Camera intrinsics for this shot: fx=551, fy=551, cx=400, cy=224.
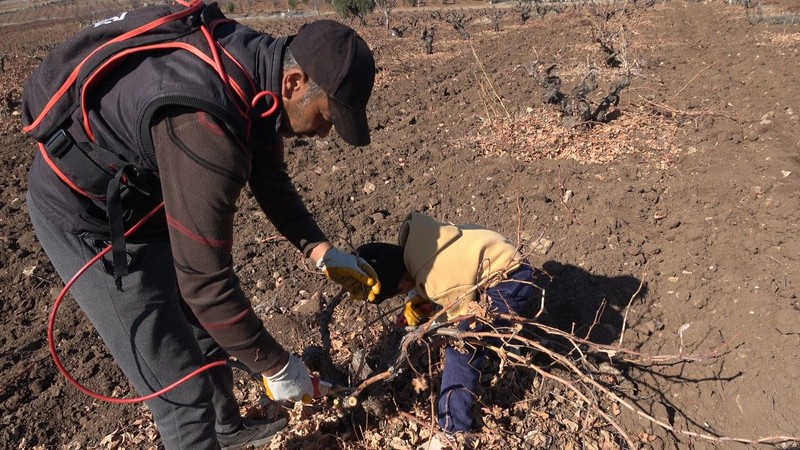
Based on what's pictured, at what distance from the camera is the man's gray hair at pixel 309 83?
4.72 ft

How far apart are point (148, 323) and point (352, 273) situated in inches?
29.8

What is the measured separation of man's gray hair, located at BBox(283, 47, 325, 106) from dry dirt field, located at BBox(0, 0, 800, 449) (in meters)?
0.79

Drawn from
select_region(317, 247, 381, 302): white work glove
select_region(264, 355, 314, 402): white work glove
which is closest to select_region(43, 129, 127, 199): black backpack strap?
select_region(264, 355, 314, 402): white work glove

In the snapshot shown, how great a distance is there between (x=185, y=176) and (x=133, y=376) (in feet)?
2.66

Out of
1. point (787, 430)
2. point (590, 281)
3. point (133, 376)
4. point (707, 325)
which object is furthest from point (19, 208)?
point (787, 430)

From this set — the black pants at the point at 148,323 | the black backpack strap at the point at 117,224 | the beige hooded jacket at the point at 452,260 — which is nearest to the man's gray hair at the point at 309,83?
the black backpack strap at the point at 117,224

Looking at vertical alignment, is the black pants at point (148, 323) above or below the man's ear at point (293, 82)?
below

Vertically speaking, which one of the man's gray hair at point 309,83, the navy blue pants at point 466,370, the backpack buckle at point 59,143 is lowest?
the navy blue pants at point 466,370

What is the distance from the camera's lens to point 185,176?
1.29m

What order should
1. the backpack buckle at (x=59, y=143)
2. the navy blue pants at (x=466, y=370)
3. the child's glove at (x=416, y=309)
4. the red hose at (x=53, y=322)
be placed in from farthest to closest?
the child's glove at (x=416, y=309) < the navy blue pants at (x=466, y=370) < the red hose at (x=53, y=322) < the backpack buckle at (x=59, y=143)

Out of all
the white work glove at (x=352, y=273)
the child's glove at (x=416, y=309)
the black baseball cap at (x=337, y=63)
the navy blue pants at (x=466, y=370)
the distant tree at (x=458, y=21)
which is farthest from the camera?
the distant tree at (x=458, y=21)

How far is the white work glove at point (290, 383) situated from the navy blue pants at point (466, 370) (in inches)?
26.8

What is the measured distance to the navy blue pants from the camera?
231 centimetres

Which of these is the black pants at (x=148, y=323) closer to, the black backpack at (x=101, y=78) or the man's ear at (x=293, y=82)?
the black backpack at (x=101, y=78)
